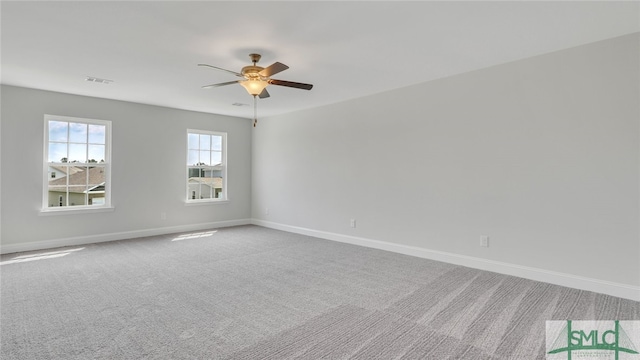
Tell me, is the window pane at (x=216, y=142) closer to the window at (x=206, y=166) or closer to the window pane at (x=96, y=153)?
the window at (x=206, y=166)

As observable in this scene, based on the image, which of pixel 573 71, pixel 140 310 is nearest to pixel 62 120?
pixel 140 310

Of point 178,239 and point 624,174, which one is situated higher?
Answer: point 624,174

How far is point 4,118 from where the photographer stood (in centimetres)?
460

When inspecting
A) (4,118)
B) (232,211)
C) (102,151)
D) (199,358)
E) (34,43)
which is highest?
(34,43)

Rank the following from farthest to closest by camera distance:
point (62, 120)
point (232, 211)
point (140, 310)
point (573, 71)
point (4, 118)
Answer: point (232, 211) < point (62, 120) < point (4, 118) < point (573, 71) < point (140, 310)

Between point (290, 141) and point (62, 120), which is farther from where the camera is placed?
point (290, 141)

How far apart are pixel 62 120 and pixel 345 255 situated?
4.92 m

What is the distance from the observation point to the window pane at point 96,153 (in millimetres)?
5438

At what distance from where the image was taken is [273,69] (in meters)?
3.11

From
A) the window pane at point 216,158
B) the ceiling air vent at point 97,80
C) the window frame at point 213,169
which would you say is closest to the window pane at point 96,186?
the window frame at point 213,169

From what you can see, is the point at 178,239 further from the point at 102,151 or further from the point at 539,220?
the point at 539,220

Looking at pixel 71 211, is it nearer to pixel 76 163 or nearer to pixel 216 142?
pixel 76 163

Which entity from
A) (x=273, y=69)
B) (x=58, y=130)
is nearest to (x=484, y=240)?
(x=273, y=69)

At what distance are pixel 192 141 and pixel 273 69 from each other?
4.20m
